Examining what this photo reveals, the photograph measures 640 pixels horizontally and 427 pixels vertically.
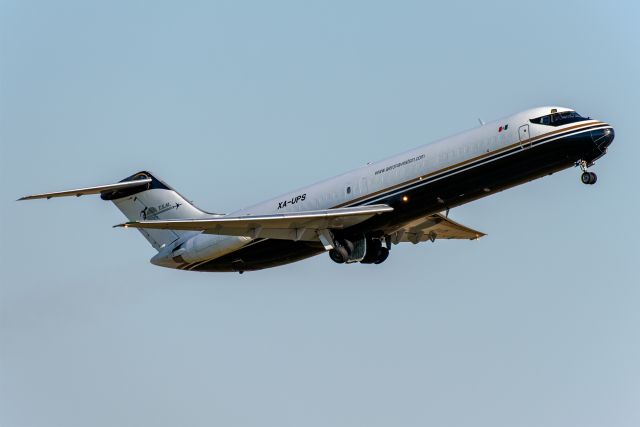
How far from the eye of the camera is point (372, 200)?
1960 inches

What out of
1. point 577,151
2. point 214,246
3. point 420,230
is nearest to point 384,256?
point 420,230

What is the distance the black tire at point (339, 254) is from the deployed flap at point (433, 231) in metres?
4.59

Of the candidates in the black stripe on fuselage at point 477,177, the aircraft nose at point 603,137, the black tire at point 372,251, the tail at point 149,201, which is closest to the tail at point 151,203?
the tail at point 149,201

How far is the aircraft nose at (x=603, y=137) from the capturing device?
46.1 metres

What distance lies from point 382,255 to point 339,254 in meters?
3.11

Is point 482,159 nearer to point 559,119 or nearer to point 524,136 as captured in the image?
point 524,136

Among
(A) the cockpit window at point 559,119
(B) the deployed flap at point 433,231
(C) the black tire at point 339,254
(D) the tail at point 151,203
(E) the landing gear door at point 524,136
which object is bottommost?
(C) the black tire at point 339,254

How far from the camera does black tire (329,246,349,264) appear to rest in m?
51.1

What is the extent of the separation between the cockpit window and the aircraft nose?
94 cm

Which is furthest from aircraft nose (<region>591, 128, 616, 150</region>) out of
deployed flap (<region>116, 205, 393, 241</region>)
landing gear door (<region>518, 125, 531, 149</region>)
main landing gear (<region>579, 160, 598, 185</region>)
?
deployed flap (<region>116, 205, 393, 241</region>)

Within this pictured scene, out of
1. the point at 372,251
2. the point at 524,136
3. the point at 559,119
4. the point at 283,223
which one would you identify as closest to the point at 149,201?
the point at 283,223

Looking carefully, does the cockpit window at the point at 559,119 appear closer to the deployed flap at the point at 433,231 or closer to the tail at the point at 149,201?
the deployed flap at the point at 433,231

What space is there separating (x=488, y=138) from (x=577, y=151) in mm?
3494

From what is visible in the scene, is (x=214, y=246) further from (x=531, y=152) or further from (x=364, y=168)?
(x=531, y=152)
